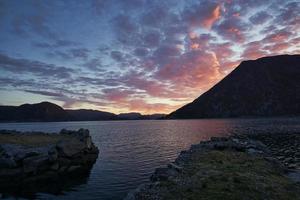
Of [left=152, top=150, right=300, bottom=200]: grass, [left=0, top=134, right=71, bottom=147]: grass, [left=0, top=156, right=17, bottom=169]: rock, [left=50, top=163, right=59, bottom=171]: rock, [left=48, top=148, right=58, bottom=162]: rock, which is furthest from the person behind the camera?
[left=0, top=134, right=71, bottom=147]: grass

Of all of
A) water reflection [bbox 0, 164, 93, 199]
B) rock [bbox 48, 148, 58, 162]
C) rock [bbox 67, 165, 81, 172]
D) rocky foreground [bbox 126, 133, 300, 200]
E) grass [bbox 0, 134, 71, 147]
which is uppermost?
grass [bbox 0, 134, 71, 147]

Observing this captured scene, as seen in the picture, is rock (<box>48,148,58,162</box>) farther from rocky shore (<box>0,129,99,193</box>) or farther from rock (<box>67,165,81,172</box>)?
rock (<box>67,165,81,172</box>)

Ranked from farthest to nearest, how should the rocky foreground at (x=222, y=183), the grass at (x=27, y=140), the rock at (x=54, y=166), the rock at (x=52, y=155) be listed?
the grass at (x=27, y=140)
the rock at (x=52, y=155)
the rock at (x=54, y=166)
the rocky foreground at (x=222, y=183)

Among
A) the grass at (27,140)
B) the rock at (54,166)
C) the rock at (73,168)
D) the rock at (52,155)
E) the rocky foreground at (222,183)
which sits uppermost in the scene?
the grass at (27,140)

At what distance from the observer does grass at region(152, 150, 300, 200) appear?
67.6 ft

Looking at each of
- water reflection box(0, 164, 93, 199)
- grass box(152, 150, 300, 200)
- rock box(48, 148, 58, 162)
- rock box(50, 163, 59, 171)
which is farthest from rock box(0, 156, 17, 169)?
grass box(152, 150, 300, 200)

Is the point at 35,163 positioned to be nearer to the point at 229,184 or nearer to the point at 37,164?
the point at 37,164

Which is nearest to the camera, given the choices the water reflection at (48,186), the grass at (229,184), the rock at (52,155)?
the grass at (229,184)

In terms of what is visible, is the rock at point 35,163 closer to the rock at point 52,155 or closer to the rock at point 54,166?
the rock at point 52,155

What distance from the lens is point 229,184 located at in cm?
2323

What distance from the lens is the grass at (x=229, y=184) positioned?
811 inches

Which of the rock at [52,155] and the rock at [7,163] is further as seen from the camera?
the rock at [52,155]

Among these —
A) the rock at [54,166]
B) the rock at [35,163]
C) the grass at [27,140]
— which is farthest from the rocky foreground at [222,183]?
the grass at [27,140]

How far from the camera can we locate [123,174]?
1539 inches
